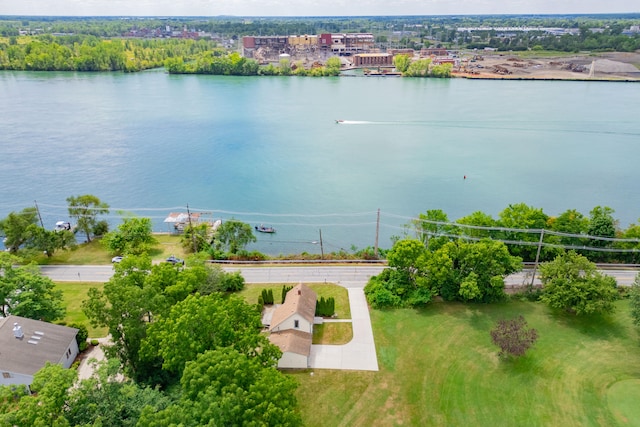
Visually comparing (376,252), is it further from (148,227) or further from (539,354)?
(148,227)

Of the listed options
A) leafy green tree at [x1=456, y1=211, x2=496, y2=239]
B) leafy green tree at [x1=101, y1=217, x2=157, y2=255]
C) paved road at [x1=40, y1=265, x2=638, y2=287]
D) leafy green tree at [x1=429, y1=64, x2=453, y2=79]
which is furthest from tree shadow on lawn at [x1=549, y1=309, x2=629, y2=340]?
leafy green tree at [x1=429, y1=64, x2=453, y2=79]

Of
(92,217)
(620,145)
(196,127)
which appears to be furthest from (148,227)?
(620,145)

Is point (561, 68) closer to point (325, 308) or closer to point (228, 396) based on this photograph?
point (325, 308)

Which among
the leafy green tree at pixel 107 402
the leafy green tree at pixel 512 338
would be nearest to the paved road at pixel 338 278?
the leafy green tree at pixel 512 338

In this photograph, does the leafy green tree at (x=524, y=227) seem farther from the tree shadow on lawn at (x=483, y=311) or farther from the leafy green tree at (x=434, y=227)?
the tree shadow on lawn at (x=483, y=311)

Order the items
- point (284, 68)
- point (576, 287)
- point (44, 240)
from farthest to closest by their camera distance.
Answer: point (284, 68)
point (44, 240)
point (576, 287)

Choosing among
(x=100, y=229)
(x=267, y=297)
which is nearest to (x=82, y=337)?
(x=267, y=297)
